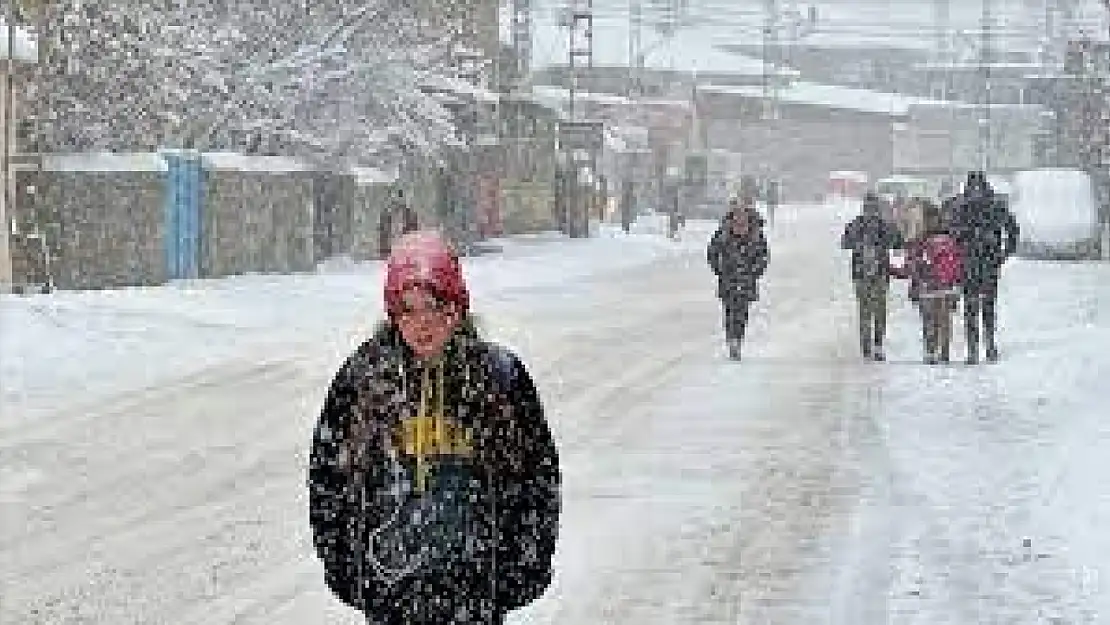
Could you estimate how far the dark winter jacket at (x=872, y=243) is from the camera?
20.6 meters

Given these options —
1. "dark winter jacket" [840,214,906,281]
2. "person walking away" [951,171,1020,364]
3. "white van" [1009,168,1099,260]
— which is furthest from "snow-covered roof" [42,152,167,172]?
"white van" [1009,168,1099,260]

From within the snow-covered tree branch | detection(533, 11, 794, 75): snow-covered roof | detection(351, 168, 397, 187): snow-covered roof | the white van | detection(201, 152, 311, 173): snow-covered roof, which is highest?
detection(533, 11, 794, 75): snow-covered roof

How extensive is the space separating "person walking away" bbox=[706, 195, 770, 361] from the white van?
97.2 feet

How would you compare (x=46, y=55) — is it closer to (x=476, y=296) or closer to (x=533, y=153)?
(x=476, y=296)

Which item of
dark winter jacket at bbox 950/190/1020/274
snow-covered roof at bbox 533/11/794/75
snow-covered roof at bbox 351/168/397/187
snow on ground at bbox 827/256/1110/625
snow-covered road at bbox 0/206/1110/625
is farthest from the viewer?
snow-covered roof at bbox 533/11/794/75

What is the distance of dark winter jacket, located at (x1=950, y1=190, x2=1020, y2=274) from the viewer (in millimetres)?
19891

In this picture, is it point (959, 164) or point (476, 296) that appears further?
point (959, 164)

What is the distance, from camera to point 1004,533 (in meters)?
10.7

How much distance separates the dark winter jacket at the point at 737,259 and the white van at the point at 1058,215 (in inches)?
Result: 1168

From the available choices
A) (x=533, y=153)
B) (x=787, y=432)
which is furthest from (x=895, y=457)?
(x=533, y=153)

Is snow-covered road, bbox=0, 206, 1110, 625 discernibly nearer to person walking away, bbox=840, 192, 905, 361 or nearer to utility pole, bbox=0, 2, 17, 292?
person walking away, bbox=840, 192, 905, 361

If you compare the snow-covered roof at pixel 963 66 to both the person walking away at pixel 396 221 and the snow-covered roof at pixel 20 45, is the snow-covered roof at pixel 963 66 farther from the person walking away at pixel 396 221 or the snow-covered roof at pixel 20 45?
the snow-covered roof at pixel 20 45

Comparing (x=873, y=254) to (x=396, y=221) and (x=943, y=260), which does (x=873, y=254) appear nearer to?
(x=943, y=260)

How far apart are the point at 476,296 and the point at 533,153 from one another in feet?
90.4
